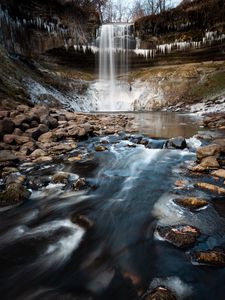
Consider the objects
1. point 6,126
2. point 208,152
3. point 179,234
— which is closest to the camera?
point 179,234

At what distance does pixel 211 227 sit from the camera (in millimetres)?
3875

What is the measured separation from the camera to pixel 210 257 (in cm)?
314

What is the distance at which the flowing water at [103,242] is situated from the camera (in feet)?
9.34

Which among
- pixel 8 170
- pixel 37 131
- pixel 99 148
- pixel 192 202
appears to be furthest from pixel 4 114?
pixel 192 202

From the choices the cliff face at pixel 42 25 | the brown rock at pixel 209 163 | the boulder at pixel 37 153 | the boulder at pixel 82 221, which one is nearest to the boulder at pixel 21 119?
the boulder at pixel 37 153

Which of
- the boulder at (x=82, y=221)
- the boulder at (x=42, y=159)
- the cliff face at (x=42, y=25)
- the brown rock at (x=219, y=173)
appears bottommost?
the boulder at (x=42, y=159)

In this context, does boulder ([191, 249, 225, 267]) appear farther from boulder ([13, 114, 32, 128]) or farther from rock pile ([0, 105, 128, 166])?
boulder ([13, 114, 32, 128])

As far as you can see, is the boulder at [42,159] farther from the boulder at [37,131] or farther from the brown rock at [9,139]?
the boulder at [37,131]

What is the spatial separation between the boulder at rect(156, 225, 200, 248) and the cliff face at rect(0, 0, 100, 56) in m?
21.6

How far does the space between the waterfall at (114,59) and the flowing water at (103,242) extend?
21642mm

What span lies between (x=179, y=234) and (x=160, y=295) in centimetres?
119

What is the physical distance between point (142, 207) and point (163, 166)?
2.53m

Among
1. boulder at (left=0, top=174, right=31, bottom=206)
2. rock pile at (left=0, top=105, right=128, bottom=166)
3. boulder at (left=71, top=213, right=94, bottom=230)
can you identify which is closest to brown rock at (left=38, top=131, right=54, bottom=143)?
rock pile at (left=0, top=105, right=128, bottom=166)

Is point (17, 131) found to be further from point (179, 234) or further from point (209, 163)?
point (179, 234)
